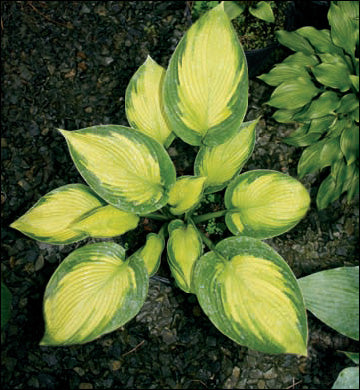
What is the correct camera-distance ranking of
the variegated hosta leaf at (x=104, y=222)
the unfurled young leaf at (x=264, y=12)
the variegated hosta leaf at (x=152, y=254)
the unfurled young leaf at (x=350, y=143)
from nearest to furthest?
the variegated hosta leaf at (x=104, y=222) → the variegated hosta leaf at (x=152, y=254) → the unfurled young leaf at (x=350, y=143) → the unfurled young leaf at (x=264, y=12)

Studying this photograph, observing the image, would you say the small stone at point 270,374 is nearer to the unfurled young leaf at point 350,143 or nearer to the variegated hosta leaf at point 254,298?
the variegated hosta leaf at point 254,298

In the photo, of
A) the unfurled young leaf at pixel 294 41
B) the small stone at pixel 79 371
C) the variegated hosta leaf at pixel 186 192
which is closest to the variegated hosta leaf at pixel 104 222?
the variegated hosta leaf at pixel 186 192

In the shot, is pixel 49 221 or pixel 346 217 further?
pixel 346 217

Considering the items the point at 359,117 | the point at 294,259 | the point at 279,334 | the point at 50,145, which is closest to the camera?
the point at 279,334

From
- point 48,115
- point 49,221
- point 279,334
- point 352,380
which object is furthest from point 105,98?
point 352,380

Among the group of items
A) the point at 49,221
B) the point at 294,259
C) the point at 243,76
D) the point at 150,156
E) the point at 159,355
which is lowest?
the point at 159,355

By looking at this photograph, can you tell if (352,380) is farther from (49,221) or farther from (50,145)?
(50,145)

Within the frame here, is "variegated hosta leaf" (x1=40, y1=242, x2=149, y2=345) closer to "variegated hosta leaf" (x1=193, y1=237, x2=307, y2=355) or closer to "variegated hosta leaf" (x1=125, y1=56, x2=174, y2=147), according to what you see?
"variegated hosta leaf" (x1=193, y1=237, x2=307, y2=355)
